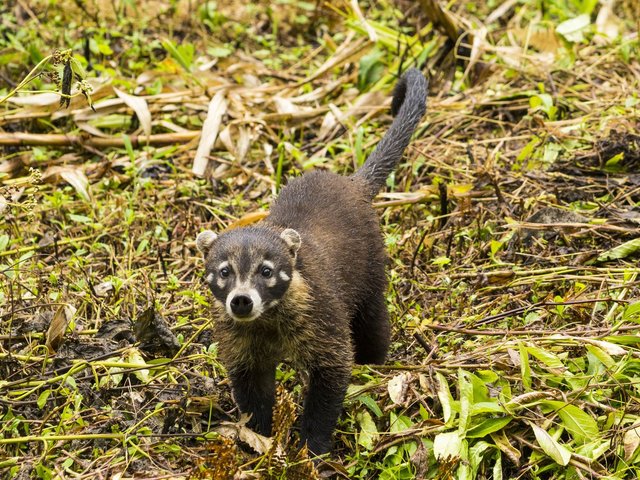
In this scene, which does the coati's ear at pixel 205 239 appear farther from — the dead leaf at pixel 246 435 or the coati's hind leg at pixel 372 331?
the coati's hind leg at pixel 372 331

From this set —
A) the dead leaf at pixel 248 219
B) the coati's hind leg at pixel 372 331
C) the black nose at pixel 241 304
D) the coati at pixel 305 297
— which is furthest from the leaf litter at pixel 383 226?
the black nose at pixel 241 304

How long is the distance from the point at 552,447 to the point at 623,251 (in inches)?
92.4

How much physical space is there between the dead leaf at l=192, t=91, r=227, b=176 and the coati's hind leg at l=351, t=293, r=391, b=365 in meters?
2.84

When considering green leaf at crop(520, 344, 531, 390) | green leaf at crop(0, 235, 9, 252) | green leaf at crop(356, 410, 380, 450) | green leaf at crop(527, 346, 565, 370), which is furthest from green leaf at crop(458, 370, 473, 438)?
green leaf at crop(0, 235, 9, 252)

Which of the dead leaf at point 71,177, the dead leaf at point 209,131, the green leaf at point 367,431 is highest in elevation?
the green leaf at point 367,431

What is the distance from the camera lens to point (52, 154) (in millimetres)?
9312

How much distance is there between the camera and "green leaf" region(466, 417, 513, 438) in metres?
5.48

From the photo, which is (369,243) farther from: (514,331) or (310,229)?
(514,331)

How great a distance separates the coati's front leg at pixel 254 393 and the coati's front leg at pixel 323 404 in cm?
29

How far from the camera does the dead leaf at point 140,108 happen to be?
357 inches

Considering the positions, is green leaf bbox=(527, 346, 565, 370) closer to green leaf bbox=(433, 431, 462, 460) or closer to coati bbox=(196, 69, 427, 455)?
green leaf bbox=(433, 431, 462, 460)

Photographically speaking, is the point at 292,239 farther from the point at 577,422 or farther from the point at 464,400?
the point at 577,422

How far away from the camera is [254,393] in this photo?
6055mm

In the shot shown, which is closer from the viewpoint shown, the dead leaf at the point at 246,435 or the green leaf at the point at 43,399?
the dead leaf at the point at 246,435
